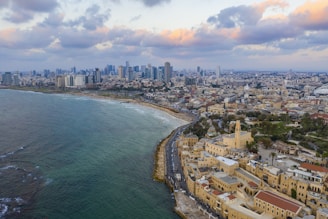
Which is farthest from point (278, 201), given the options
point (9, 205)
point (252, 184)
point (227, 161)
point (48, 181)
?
point (9, 205)

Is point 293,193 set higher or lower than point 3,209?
higher

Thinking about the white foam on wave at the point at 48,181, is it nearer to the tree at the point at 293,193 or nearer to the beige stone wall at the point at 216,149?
the beige stone wall at the point at 216,149

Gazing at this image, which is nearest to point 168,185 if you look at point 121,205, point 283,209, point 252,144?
point 121,205

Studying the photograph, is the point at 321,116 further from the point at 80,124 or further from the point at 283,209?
the point at 80,124

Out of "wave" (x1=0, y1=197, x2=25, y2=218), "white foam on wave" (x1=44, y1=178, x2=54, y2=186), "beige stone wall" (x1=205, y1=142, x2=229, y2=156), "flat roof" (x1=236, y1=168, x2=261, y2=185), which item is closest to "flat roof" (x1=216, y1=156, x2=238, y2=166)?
"flat roof" (x1=236, y1=168, x2=261, y2=185)

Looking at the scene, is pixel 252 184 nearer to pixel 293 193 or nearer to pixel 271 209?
pixel 293 193

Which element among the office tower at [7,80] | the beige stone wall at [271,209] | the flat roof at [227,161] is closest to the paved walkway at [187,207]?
the beige stone wall at [271,209]
